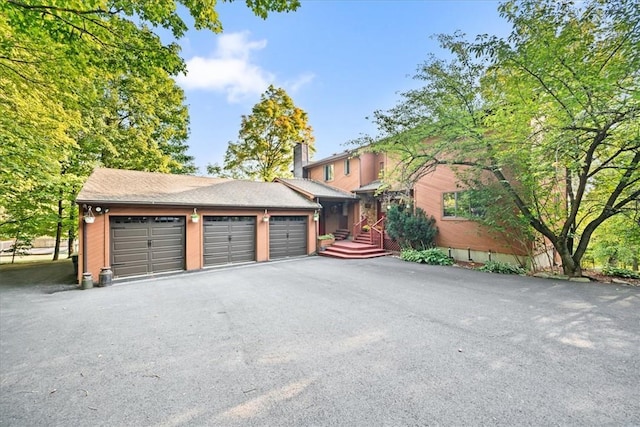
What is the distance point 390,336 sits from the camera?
4.27 meters

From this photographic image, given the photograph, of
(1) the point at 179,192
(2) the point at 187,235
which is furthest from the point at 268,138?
(2) the point at 187,235

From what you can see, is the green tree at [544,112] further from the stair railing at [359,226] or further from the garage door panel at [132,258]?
the garage door panel at [132,258]

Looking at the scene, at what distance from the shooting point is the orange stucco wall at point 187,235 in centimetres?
852

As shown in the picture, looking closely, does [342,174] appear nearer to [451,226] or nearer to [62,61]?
[451,226]

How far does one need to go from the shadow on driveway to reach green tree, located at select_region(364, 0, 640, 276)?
12.0 metres

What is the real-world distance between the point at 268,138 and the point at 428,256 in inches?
641

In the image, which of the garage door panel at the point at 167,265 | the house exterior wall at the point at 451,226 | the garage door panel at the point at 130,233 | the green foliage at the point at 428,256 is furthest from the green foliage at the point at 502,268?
the garage door panel at the point at 130,233

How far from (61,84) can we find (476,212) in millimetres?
13867

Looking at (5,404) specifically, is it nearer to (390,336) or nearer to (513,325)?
(390,336)

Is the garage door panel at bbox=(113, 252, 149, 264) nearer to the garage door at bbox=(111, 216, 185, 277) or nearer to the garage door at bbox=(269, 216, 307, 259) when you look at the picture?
the garage door at bbox=(111, 216, 185, 277)

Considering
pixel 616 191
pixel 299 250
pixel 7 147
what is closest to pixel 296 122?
pixel 299 250

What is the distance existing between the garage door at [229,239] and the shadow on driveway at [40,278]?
4.26 m

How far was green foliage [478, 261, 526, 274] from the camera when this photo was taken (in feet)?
30.1

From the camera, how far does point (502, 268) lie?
9.34 meters
